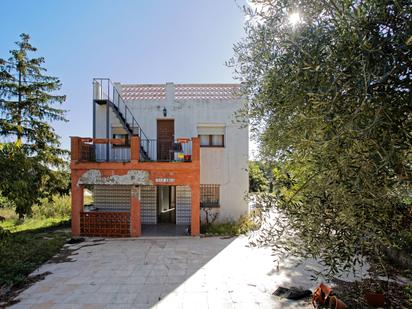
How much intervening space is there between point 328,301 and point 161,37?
9.61 m

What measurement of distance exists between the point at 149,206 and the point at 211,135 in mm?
5001

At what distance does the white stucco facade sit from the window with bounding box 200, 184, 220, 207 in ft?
0.79

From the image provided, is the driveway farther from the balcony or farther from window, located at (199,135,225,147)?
window, located at (199,135,225,147)

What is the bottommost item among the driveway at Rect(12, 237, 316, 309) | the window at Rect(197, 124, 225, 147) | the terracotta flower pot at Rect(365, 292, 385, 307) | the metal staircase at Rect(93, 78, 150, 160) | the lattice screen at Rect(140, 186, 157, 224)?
the driveway at Rect(12, 237, 316, 309)

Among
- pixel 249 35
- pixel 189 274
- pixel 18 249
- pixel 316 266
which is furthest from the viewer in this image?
pixel 18 249

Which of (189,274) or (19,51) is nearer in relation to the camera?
(189,274)

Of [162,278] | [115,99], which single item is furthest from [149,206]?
→ [162,278]

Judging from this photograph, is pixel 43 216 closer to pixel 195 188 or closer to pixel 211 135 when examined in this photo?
pixel 195 188

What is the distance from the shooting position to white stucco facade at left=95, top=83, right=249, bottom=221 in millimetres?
14305

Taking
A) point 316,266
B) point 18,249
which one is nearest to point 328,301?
point 316,266

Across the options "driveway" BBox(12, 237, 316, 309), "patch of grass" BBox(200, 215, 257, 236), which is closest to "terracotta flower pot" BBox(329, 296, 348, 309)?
"driveway" BBox(12, 237, 316, 309)

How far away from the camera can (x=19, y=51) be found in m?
15.5

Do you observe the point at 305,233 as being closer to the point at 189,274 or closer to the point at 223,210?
the point at 189,274

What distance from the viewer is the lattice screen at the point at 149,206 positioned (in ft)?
48.3
